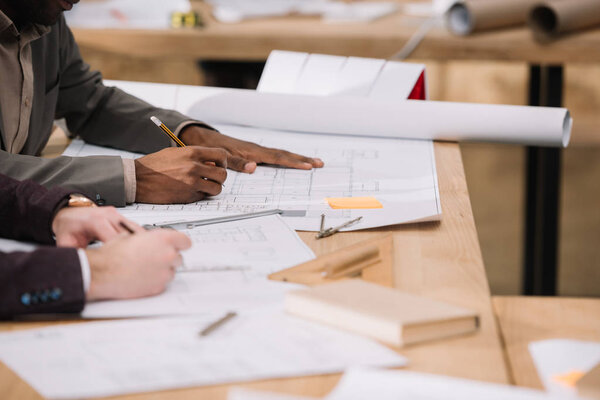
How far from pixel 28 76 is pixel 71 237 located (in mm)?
546

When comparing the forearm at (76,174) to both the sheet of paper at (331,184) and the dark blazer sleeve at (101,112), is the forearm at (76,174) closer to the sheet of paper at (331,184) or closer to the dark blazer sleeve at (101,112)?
the sheet of paper at (331,184)

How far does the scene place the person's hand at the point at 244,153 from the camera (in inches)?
50.8

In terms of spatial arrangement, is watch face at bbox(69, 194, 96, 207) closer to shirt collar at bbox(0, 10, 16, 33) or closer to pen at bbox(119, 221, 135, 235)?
pen at bbox(119, 221, 135, 235)

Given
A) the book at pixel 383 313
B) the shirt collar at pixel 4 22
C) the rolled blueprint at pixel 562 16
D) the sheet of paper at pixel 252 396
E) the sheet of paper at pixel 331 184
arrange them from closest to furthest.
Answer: the sheet of paper at pixel 252 396, the book at pixel 383 313, the sheet of paper at pixel 331 184, the shirt collar at pixel 4 22, the rolled blueprint at pixel 562 16

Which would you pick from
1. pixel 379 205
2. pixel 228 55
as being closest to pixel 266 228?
pixel 379 205

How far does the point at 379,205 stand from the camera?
111 cm

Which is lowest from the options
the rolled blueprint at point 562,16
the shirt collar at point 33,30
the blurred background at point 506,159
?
the blurred background at point 506,159

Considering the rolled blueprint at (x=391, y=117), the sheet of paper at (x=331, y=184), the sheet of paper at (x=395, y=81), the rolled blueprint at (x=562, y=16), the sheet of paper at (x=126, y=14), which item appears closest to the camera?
the sheet of paper at (x=331, y=184)

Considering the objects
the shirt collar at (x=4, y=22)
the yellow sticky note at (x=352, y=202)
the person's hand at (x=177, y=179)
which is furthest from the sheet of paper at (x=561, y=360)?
the shirt collar at (x=4, y=22)

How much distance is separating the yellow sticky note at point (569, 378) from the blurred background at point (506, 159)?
5.51 ft

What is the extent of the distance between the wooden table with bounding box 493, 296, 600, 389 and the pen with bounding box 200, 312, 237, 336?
0.27m

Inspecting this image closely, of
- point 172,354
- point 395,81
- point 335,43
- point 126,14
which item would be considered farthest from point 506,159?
point 172,354

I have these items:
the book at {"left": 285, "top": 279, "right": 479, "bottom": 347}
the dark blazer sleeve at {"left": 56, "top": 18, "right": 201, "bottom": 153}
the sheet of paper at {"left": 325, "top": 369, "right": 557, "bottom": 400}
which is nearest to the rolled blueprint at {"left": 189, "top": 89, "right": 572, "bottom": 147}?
the dark blazer sleeve at {"left": 56, "top": 18, "right": 201, "bottom": 153}

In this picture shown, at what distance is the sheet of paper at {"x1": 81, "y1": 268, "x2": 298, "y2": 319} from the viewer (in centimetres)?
77
